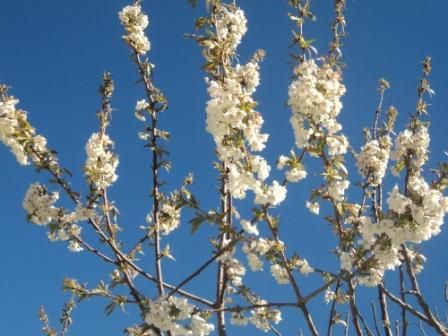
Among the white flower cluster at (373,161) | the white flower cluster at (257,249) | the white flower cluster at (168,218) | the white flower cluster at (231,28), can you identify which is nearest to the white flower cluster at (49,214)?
the white flower cluster at (168,218)

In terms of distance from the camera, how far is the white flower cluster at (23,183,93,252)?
5129 millimetres

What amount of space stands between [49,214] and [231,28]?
2.26 meters

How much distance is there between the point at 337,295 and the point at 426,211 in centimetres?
142

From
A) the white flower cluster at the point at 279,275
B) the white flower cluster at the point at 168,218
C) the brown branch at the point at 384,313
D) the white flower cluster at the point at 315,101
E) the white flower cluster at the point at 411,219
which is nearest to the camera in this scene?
the white flower cluster at the point at 411,219

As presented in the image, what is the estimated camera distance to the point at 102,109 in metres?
5.90

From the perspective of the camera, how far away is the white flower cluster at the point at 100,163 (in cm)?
512

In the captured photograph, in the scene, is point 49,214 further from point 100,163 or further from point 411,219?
point 411,219

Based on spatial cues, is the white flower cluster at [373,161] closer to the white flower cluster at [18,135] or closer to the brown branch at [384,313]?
the brown branch at [384,313]

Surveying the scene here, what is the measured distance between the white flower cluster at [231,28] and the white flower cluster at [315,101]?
2.12 feet

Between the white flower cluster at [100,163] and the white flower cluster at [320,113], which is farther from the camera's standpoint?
the white flower cluster at [100,163]

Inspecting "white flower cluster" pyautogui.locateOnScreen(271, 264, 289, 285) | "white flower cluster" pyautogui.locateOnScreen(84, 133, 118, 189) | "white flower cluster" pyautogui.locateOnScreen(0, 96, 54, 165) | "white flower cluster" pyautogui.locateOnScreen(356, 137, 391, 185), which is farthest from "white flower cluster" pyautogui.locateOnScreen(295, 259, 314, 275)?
"white flower cluster" pyautogui.locateOnScreen(0, 96, 54, 165)

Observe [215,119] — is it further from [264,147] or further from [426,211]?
[426,211]

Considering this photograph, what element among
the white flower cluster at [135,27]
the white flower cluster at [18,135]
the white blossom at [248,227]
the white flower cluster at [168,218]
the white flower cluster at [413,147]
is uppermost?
the white flower cluster at [135,27]

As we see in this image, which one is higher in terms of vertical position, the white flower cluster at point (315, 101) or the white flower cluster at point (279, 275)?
the white flower cluster at point (315, 101)
